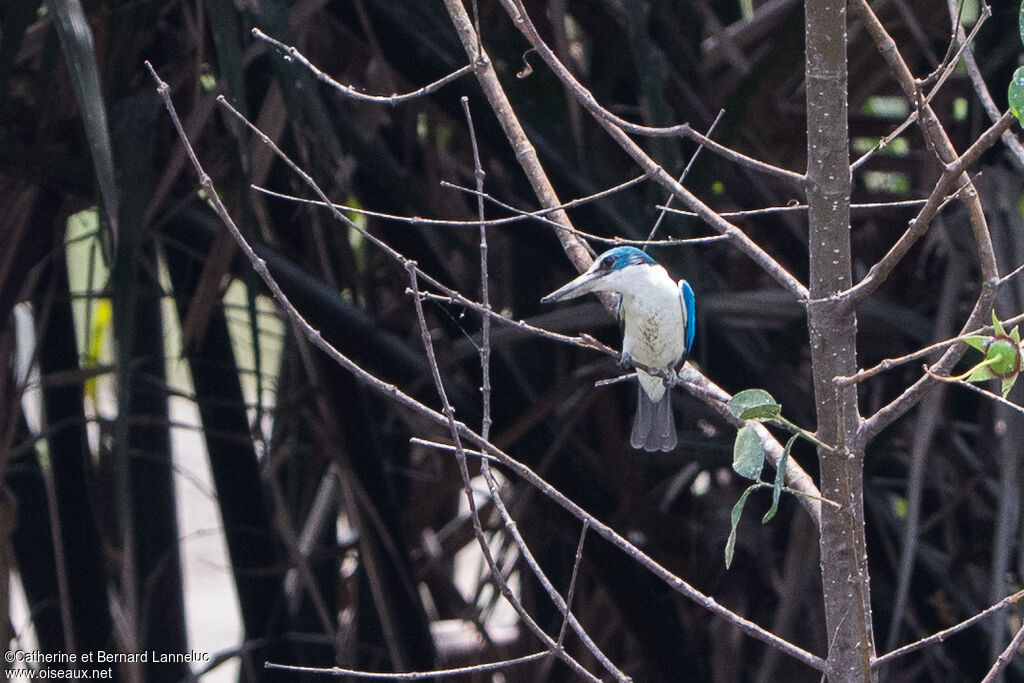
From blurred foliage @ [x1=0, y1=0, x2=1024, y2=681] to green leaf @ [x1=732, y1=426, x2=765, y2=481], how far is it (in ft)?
3.27

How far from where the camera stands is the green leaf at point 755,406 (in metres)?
1.14

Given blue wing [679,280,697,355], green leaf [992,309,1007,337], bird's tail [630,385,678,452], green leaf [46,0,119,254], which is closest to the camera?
green leaf [992,309,1007,337]

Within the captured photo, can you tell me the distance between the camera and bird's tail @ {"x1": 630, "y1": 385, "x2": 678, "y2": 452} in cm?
225

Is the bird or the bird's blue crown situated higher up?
the bird's blue crown

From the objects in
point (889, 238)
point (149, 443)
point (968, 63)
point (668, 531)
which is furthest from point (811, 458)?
point (149, 443)

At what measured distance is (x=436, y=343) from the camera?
315cm

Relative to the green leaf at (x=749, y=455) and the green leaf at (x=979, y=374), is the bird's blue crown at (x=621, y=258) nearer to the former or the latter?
the green leaf at (x=749, y=455)

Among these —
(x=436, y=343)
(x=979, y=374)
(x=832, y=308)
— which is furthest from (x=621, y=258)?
(x=979, y=374)

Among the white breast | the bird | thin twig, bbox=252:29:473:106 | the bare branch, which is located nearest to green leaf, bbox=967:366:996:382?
the bare branch

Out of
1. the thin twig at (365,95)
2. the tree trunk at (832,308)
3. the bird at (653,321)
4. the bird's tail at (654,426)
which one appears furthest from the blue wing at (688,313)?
the tree trunk at (832,308)

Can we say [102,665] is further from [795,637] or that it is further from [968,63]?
[968,63]

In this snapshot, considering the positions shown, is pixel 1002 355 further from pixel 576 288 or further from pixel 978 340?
pixel 576 288

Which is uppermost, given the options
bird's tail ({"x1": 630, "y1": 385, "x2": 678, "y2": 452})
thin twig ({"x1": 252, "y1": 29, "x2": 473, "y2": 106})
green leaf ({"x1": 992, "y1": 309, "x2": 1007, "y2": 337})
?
thin twig ({"x1": 252, "y1": 29, "x2": 473, "y2": 106})

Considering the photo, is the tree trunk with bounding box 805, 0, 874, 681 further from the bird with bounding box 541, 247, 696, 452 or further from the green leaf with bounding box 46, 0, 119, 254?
the bird with bounding box 541, 247, 696, 452
